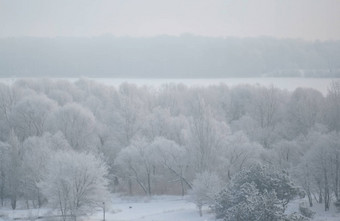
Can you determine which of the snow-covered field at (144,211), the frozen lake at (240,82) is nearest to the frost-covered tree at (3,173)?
the snow-covered field at (144,211)

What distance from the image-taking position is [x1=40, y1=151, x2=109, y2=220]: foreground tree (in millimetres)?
27406

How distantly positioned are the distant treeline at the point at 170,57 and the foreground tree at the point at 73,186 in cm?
3271

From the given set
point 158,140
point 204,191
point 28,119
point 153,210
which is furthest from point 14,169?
point 204,191

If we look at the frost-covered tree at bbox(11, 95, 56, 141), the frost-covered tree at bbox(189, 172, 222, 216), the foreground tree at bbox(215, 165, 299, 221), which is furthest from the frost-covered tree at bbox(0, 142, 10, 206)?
the foreground tree at bbox(215, 165, 299, 221)

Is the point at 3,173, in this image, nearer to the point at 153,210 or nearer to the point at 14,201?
the point at 14,201

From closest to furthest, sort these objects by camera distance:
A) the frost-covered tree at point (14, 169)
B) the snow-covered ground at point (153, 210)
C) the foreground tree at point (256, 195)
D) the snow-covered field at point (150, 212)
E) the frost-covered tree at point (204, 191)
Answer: the foreground tree at point (256, 195) < the snow-covered field at point (150, 212) < the snow-covered ground at point (153, 210) < the frost-covered tree at point (204, 191) < the frost-covered tree at point (14, 169)

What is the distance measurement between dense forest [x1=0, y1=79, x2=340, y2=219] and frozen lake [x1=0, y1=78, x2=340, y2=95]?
0.98m

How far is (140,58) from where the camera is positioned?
69688 mm

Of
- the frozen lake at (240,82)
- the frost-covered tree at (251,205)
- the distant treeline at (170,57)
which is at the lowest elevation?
the frost-covered tree at (251,205)

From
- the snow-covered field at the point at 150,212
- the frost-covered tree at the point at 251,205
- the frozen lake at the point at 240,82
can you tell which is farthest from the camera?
the frozen lake at the point at 240,82

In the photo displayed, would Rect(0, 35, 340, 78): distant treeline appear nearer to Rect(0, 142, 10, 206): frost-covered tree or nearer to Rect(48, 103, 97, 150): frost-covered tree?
Rect(48, 103, 97, 150): frost-covered tree

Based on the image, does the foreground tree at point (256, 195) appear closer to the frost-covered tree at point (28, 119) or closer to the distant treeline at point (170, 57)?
the frost-covered tree at point (28, 119)

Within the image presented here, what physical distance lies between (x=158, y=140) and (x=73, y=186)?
12730 millimetres

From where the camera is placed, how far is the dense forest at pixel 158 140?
28.4m
